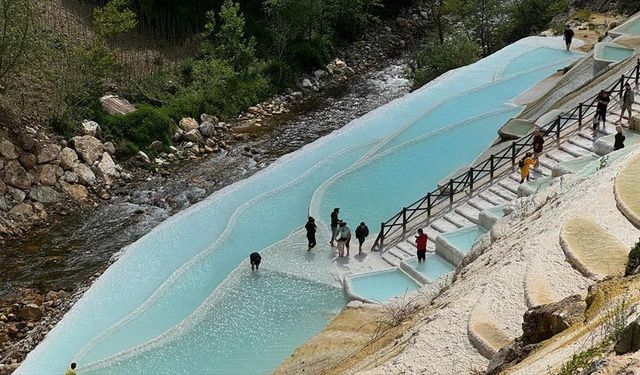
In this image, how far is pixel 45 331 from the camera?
2175 cm

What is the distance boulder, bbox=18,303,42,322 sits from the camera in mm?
22328

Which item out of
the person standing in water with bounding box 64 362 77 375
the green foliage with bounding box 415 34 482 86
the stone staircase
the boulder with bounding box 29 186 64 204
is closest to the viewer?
the person standing in water with bounding box 64 362 77 375

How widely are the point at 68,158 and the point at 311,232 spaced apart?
11.1m

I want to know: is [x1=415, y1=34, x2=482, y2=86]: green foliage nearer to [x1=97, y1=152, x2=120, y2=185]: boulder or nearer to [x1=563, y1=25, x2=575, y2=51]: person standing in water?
[x1=563, y1=25, x2=575, y2=51]: person standing in water

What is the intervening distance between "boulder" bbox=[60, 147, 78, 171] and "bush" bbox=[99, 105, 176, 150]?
236 cm

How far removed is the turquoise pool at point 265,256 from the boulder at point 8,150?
5.98 m

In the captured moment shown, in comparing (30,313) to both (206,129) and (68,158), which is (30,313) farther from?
(206,129)

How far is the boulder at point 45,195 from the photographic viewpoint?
2772 cm

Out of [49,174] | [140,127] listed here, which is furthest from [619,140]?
[140,127]

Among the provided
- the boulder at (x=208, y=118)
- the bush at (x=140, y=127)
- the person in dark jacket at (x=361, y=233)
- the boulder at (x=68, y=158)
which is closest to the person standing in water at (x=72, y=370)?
the person in dark jacket at (x=361, y=233)

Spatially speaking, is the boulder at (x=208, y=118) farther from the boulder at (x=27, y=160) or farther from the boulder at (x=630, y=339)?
the boulder at (x=630, y=339)

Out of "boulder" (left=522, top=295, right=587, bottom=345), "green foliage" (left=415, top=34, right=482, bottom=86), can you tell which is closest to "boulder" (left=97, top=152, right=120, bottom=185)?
"green foliage" (left=415, top=34, right=482, bottom=86)

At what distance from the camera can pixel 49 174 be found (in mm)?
28547

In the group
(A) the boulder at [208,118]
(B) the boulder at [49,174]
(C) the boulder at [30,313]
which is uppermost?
(B) the boulder at [49,174]
